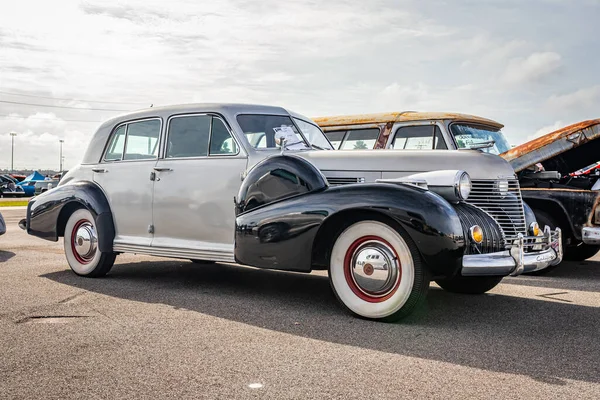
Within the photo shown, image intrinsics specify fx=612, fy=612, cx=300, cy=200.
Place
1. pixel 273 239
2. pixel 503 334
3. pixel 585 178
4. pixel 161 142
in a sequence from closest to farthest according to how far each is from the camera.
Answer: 1. pixel 503 334
2. pixel 273 239
3. pixel 161 142
4. pixel 585 178

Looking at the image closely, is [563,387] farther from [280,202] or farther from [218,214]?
[218,214]

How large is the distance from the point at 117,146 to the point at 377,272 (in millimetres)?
3710

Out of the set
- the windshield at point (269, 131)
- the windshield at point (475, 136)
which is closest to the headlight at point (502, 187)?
the windshield at point (269, 131)

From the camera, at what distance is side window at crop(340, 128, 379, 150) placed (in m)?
9.55

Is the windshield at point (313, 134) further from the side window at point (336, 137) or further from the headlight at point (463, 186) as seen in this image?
the side window at point (336, 137)

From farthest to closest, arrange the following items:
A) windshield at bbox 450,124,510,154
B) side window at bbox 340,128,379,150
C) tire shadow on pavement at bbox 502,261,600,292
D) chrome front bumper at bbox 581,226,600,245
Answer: side window at bbox 340,128,379,150 → windshield at bbox 450,124,510,154 → chrome front bumper at bbox 581,226,600,245 → tire shadow on pavement at bbox 502,261,600,292

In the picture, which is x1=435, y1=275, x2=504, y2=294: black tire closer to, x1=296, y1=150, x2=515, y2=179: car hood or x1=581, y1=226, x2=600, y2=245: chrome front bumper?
x1=296, y1=150, x2=515, y2=179: car hood

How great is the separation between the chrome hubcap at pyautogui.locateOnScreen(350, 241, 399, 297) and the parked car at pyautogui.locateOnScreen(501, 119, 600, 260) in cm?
365

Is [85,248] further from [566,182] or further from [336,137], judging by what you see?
[566,182]

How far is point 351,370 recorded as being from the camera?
3.51 m

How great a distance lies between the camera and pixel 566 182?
348 inches

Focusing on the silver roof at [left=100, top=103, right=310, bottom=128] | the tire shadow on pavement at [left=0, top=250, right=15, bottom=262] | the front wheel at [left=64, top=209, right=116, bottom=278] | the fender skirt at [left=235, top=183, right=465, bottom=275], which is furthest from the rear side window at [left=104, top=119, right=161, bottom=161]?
the tire shadow on pavement at [left=0, top=250, right=15, bottom=262]

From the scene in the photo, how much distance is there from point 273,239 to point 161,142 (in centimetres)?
205

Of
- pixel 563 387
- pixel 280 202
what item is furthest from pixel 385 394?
pixel 280 202
